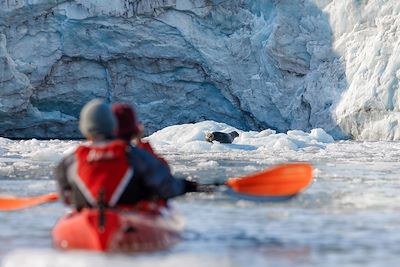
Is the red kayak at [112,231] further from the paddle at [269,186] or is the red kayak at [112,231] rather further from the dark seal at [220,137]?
the dark seal at [220,137]

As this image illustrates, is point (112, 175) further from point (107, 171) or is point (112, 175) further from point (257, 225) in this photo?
point (257, 225)

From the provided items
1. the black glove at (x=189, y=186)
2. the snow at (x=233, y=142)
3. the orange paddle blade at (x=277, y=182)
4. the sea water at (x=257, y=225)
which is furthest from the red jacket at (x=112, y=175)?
the snow at (x=233, y=142)

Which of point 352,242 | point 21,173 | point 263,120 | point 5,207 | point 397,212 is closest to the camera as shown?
point 352,242

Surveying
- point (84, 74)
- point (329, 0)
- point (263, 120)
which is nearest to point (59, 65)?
point (84, 74)

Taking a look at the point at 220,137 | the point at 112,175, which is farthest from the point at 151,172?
the point at 220,137

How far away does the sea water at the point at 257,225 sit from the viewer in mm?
4707

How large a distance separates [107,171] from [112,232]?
1.22ft

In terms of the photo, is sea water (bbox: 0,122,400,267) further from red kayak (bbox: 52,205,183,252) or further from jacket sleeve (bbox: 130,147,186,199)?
jacket sleeve (bbox: 130,147,186,199)

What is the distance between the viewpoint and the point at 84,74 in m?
27.8

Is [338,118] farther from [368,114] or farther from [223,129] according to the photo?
[223,129]

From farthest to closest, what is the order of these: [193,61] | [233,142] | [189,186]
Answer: [193,61], [233,142], [189,186]

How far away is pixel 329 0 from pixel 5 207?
804 inches

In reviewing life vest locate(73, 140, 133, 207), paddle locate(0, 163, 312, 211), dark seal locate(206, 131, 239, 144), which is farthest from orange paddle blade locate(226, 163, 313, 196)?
dark seal locate(206, 131, 239, 144)

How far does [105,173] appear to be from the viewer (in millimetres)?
5051
